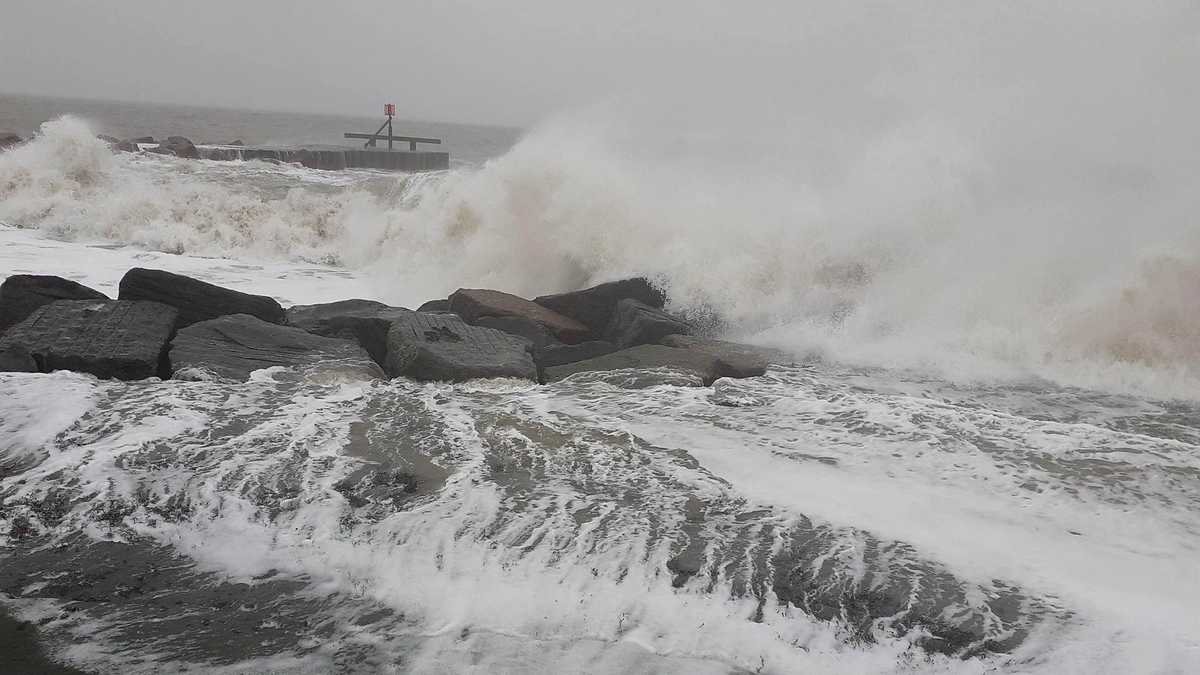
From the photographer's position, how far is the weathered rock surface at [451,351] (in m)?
5.92

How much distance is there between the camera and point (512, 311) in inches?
303

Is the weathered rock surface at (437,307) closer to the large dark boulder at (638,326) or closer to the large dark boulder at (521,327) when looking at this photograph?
the large dark boulder at (521,327)

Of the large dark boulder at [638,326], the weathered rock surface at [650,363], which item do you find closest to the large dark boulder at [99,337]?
the weathered rock surface at [650,363]

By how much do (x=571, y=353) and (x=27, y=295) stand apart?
13.9 feet

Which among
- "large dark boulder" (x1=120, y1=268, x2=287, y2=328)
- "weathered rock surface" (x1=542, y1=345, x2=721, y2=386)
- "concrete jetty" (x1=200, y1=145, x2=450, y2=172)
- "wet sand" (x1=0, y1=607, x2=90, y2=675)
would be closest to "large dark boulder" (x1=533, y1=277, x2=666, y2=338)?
"weathered rock surface" (x1=542, y1=345, x2=721, y2=386)

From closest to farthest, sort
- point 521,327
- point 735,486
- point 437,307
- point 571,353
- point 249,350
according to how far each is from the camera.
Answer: point 735,486 → point 249,350 → point 571,353 → point 521,327 → point 437,307

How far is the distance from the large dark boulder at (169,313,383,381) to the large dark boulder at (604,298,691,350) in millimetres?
2240

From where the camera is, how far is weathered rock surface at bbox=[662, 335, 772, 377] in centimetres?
634

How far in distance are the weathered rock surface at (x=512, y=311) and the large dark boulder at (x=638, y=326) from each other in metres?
0.32

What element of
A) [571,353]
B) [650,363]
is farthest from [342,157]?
[650,363]

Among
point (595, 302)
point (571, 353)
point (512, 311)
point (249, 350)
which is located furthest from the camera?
point (595, 302)

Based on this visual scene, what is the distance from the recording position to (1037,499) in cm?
402

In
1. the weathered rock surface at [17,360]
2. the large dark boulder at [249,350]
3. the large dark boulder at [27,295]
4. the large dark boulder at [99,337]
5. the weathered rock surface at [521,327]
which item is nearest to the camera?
the weathered rock surface at [17,360]

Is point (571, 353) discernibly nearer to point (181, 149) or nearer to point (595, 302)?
point (595, 302)
